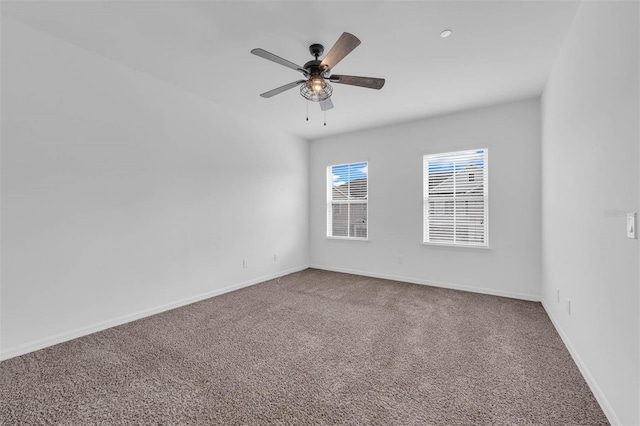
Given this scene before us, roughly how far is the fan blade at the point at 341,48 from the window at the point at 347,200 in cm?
280

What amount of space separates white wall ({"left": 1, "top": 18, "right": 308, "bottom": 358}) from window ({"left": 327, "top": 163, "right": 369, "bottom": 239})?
1.72 m

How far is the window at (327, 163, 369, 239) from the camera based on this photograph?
16.4ft

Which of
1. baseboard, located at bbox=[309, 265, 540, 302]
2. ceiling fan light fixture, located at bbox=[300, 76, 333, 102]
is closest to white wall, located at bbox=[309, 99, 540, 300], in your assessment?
baseboard, located at bbox=[309, 265, 540, 302]

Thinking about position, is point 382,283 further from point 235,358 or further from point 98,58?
point 98,58

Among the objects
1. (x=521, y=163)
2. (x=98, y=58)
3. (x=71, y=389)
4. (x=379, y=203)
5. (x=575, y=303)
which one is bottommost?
(x=71, y=389)

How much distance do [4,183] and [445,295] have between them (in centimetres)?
457

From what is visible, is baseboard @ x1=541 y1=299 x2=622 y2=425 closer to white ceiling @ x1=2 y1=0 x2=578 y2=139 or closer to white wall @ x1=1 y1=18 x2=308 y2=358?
white ceiling @ x1=2 y1=0 x2=578 y2=139

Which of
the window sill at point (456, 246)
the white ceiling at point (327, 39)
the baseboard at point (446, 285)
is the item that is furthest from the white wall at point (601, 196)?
the window sill at point (456, 246)

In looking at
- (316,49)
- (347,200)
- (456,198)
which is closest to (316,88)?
(316,49)

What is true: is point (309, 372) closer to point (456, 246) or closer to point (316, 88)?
point (316, 88)

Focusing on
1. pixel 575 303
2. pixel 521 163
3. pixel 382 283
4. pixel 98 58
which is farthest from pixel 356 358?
pixel 98 58

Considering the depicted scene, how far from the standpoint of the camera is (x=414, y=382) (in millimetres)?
1859

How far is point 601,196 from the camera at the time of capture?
5.45 ft

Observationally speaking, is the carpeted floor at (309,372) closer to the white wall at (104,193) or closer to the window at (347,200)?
the white wall at (104,193)
